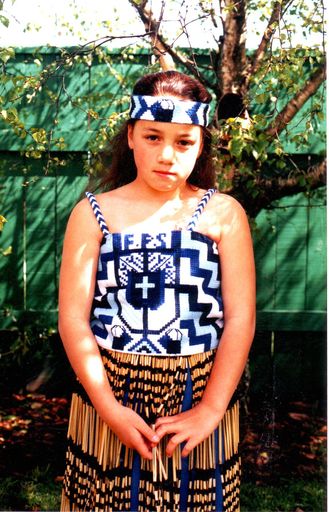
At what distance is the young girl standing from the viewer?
Answer: 1637 mm

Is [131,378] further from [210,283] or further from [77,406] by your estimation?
[210,283]

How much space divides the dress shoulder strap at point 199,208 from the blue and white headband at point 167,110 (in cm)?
19

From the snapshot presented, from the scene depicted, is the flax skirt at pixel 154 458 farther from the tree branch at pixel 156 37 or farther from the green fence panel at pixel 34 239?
the green fence panel at pixel 34 239

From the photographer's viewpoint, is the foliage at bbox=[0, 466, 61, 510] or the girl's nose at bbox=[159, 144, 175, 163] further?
the foliage at bbox=[0, 466, 61, 510]

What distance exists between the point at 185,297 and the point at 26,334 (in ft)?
6.76

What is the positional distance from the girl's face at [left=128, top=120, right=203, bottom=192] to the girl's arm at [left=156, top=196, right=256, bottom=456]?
0.17 m

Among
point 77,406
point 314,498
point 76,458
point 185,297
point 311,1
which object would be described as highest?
point 311,1

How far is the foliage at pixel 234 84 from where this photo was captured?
233 cm

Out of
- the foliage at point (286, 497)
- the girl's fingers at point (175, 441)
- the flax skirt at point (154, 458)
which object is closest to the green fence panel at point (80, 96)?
the foliage at point (286, 497)

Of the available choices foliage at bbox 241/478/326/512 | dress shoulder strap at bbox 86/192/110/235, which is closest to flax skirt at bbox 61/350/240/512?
dress shoulder strap at bbox 86/192/110/235

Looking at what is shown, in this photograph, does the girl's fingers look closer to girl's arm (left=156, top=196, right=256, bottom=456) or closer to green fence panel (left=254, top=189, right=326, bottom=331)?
girl's arm (left=156, top=196, right=256, bottom=456)

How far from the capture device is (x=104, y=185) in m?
1.97

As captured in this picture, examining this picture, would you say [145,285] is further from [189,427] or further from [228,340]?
[189,427]

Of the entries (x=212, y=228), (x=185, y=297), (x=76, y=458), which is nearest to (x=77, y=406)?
(x=76, y=458)
